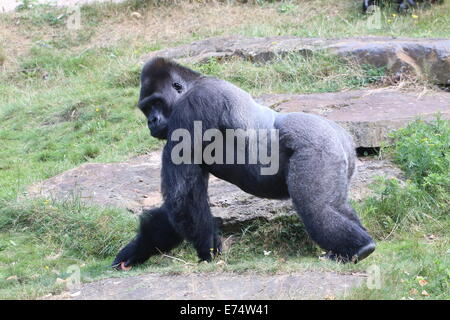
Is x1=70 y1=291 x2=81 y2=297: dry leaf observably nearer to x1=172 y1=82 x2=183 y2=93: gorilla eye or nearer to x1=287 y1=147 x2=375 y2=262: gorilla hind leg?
x1=287 y1=147 x2=375 y2=262: gorilla hind leg

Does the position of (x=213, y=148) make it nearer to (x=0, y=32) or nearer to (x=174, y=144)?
(x=174, y=144)

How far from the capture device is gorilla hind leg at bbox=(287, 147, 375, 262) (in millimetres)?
4984

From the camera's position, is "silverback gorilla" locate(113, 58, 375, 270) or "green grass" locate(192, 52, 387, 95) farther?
"green grass" locate(192, 52, 387, 95)

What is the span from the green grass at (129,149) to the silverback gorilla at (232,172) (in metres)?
0.20

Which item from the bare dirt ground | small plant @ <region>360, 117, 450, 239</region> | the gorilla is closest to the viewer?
the bare dirt ground

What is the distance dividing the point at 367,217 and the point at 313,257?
0.69 m

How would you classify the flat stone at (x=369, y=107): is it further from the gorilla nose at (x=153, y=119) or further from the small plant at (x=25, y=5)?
the small plant at (x=25, y=5)

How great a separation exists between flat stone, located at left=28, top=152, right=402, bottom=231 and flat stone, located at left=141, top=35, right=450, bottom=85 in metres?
2.22

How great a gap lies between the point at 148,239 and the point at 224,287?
4.42ft

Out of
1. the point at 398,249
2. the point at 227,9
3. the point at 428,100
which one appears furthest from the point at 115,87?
the point at 398,249

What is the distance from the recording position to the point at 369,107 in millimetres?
7559

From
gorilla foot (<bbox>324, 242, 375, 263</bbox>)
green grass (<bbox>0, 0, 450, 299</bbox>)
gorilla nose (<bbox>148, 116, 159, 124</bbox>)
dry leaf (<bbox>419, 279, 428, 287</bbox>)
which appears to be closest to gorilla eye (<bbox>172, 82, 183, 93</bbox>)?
gorilla nose (<bbox>148, 116, 159, 124</bbox>)

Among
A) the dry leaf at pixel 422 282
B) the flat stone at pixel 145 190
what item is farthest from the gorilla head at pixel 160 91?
the dry leaf at pixel 422 282

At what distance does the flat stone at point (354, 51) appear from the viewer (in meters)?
8.59
